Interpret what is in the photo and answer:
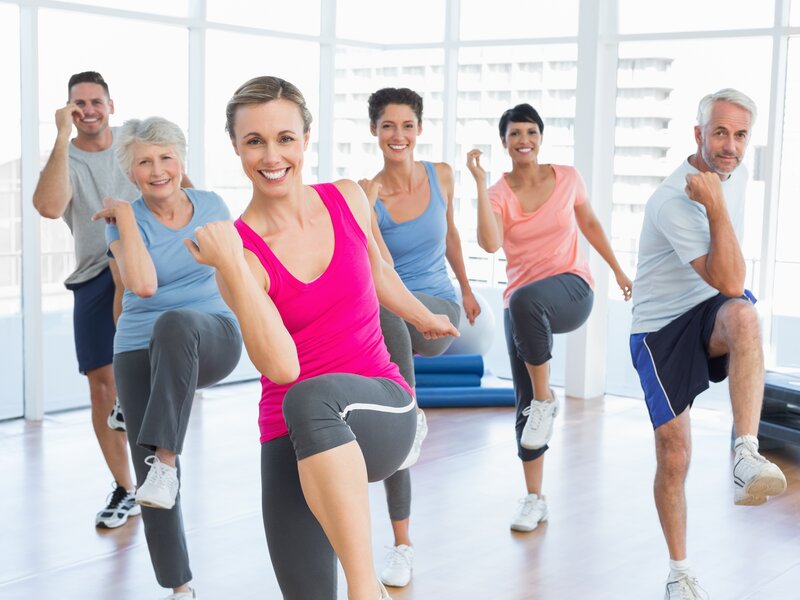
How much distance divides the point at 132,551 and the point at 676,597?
2.03m

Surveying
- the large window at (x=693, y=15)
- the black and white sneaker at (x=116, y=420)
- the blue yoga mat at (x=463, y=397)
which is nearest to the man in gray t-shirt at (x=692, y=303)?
the black and white sneaker at (x=116, y=420)

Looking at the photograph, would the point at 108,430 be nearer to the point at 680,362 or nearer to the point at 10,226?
the point at 10,226

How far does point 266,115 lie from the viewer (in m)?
2.58

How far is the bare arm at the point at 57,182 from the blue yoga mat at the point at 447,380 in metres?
2.86

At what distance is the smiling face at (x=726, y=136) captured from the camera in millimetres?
3551

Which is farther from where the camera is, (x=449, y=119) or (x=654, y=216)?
(x=449, y=119)

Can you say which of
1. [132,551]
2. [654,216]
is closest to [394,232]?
[654,216]

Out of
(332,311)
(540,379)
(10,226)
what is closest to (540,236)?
(540,379)

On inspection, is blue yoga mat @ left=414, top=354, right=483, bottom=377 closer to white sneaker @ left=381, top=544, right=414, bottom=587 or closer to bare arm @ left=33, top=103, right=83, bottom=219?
bare arm @ left=33, top=103, right=83, bottom=219

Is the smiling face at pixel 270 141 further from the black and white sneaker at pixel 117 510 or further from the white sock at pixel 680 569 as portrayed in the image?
the black and white sneaker at pixel 117 510

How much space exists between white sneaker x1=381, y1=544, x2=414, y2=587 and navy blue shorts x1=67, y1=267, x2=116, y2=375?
1599 millimetres

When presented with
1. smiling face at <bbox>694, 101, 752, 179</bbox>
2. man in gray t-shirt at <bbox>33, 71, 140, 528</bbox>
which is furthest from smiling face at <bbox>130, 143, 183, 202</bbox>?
smiling face at <bbox>694, 101, 752, 179</bbox>

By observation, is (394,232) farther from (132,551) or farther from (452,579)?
(132,551)

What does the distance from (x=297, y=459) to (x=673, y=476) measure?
162cm
